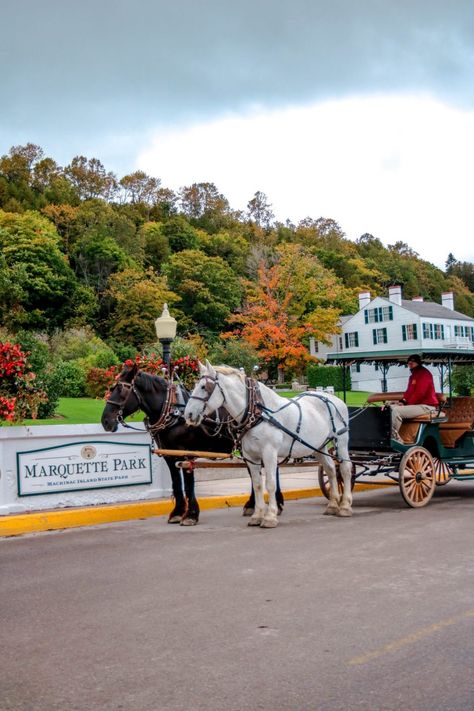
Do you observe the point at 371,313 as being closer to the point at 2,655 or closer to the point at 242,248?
the point at 242,248

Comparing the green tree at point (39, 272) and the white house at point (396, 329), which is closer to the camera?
the white house at point (396, 329)

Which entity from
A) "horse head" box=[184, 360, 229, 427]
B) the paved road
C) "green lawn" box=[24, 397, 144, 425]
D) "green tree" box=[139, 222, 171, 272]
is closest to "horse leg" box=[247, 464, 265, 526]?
the paved road

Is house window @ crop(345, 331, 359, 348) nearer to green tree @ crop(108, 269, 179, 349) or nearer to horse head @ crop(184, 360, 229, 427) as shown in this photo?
green tree @ crop(108, 269, 179, 349)

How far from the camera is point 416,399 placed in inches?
473

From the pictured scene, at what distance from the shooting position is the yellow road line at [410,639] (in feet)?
15.0

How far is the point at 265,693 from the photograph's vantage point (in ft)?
13.3

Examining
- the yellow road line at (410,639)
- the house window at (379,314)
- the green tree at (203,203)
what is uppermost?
the green tree at (203,203)

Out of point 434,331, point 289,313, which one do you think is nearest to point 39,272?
point 289,313

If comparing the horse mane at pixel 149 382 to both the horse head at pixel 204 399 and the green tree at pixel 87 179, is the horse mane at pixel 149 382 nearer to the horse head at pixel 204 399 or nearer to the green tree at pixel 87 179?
the horse head at pixel 204 399

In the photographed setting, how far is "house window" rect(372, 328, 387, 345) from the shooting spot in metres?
71.5

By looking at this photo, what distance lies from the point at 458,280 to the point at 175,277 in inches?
2895

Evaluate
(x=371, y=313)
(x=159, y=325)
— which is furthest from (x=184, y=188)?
(x=159, y=325)

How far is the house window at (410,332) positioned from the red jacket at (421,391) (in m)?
58.3

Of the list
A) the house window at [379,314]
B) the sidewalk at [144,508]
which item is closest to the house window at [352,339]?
the house window at [379,314]
